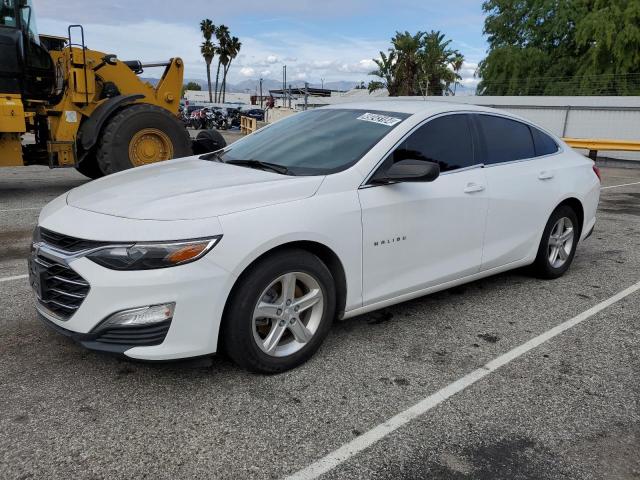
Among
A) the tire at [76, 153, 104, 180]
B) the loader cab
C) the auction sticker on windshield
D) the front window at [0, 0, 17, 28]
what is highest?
the front window at [0, 0, 17, 28]

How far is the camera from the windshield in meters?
3.60

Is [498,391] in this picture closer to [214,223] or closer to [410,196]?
[410,196]

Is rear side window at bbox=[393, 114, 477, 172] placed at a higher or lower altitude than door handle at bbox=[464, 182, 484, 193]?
higher

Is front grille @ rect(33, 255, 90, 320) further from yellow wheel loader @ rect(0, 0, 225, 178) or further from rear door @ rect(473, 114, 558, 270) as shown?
yellow wheel loader @ rect(0, 0, 225, 178)

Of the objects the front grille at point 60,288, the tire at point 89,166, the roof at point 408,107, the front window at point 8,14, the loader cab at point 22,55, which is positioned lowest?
the tire at point 89,166

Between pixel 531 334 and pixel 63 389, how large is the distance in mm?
3022

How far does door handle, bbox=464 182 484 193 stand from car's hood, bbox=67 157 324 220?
1.28 m

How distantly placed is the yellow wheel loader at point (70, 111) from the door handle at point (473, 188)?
15.0ft

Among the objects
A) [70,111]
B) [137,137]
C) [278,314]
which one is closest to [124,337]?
[278,314]

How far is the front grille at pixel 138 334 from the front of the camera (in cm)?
273

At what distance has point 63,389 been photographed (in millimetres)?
3006

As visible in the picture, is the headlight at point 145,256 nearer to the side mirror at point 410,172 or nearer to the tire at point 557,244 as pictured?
the side mirror at point 410,172

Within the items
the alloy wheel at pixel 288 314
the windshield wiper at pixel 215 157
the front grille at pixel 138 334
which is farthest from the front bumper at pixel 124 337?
the windshield wiper at pixel 215 157

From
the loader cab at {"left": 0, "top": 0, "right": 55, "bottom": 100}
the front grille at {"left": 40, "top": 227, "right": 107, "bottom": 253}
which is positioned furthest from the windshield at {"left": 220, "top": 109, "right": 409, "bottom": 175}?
the loader cab at {"left": 0, "top": 0, "right": 55, "bottom": 100}
